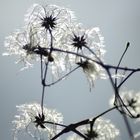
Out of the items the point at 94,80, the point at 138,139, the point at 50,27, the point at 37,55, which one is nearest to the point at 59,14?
the point at 50,27

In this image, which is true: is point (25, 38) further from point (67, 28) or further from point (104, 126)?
point (104, 126)

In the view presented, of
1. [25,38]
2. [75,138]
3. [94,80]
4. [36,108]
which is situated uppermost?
[25,38]

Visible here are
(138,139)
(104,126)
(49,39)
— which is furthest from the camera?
(104,126)

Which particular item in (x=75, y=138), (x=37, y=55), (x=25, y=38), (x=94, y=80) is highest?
(x=25, y=38)

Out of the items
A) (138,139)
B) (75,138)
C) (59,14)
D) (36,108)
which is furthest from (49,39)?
(138,139)

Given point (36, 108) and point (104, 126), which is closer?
point (36, 108)

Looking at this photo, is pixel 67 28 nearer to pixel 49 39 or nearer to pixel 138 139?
pixel 49 39

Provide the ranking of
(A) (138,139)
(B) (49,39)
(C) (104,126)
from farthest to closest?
(C) (104,126), (B) (49,39), (A) (138,139)

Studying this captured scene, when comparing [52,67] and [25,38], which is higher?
[25,38]

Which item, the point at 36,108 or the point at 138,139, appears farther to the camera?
the point at 36,108
